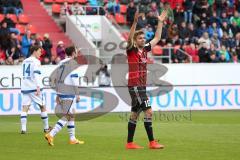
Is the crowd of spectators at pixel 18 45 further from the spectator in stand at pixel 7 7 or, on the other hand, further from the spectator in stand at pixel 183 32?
the spectator in stand at pixel 183 32

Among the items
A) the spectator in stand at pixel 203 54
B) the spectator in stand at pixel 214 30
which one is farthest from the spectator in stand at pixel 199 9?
the spectator in stand at pixel 203 54

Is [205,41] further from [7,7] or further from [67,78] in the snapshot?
[67,78]

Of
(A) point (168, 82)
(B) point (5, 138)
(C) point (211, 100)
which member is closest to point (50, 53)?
(A) point (168, 82)

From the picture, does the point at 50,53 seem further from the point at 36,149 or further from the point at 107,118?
the point at 36,149

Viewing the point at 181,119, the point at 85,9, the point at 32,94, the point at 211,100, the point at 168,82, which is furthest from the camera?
the point at 85,9

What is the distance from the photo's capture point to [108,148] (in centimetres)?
1470

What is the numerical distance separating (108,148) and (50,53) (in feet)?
55.4

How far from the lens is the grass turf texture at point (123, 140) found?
13.4 m

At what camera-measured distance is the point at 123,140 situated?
16531mm

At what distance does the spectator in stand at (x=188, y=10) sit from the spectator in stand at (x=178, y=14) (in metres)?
0.41

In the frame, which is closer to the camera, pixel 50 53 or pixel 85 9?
pixel 50 53

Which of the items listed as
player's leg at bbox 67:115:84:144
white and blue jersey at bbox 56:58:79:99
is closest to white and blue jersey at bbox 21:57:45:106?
white and blue jersey at bbox 56:58:79:99

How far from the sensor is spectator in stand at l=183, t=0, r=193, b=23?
37.2 metres

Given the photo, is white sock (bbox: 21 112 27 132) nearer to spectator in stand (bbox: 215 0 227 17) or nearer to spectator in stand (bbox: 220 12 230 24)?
spectator in stand (bbox: 220 12 230 24)
